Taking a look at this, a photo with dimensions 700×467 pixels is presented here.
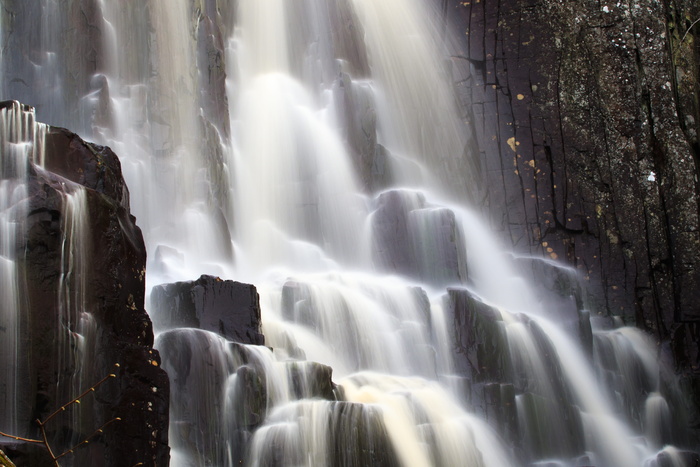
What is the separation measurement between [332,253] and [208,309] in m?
5.35

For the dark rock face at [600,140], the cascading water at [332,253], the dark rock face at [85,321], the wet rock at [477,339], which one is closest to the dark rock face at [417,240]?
the cascading water at [332,253]

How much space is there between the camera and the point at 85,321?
7.73 metres

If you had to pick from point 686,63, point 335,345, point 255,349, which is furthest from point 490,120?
point 255,349

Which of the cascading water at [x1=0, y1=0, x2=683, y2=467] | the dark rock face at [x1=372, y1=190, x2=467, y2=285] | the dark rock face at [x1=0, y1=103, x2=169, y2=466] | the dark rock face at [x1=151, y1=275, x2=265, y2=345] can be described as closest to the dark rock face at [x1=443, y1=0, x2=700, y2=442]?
the cascading water at [x1=0, y1=0, x2=683, y2=467]

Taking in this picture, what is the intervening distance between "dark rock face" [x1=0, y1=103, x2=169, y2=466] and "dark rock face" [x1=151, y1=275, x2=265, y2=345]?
5.79 ft

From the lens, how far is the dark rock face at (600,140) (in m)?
16.3

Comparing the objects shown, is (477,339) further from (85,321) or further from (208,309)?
(85,321)

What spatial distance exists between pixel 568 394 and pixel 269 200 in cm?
626

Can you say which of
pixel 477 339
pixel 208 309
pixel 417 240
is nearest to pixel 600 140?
pixel 417 240

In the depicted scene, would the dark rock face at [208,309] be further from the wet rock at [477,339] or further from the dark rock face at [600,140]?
the dark rock face at [600,140]

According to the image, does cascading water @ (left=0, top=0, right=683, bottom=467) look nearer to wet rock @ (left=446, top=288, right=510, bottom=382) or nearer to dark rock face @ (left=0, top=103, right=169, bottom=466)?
wet rock @ (left=446, top=288, right=510, bottom=382)

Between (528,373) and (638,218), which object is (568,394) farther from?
(638,218)

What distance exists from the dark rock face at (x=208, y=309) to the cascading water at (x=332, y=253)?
480 millimetres

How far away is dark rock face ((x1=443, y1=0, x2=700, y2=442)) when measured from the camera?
16.3 metres
